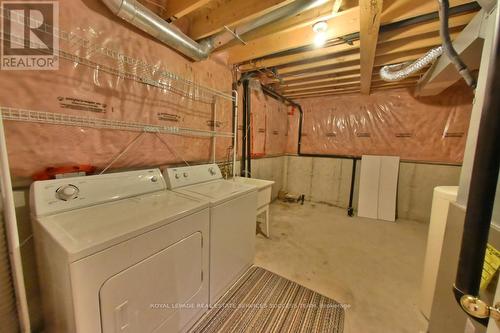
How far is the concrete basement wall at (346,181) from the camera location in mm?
3258

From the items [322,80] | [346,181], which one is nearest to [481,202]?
[322,80]

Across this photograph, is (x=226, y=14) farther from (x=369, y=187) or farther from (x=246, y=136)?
(x=369, y=187)

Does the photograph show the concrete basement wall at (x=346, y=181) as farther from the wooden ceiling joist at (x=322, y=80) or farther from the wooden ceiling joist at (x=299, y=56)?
the wooden ceiling joist at (x=299, y=56)

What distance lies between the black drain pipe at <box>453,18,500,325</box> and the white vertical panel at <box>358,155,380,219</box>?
333cm

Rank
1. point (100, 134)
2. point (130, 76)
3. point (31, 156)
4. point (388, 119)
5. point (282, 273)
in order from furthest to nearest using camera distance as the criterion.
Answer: point (388, 119) → point (282, 273) → point (130, 76) → point (100, 134) → point (31, 156)

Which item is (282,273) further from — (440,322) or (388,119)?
(388,119)

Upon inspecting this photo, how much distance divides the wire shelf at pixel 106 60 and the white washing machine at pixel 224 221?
796 millimetres

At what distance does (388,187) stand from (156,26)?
4.11m

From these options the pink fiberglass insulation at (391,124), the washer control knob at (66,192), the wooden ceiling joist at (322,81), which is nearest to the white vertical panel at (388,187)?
the pink fiberglass insulation at (391,124)

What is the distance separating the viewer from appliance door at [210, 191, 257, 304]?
1.41 meters

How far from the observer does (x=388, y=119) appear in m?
3.51

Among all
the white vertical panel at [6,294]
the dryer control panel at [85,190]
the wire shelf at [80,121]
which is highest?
the wire shelf at [80,121]

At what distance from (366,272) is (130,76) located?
2.84 metres

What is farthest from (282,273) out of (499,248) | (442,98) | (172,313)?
(442,98)
